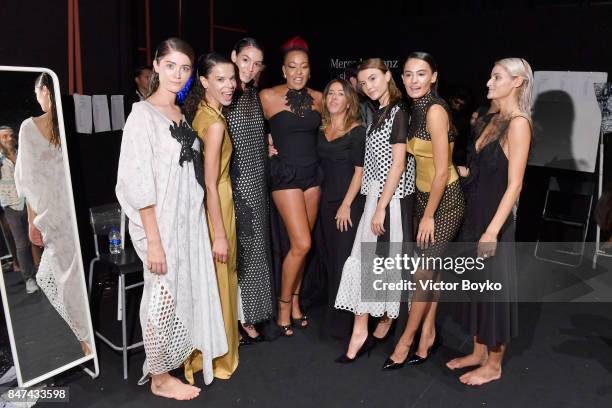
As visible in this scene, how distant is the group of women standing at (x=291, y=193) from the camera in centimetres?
227

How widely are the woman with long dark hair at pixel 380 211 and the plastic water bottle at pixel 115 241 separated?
1.22 m

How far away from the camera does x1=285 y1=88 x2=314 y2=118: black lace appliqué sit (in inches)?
113

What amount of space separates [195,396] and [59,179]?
3.82 ft

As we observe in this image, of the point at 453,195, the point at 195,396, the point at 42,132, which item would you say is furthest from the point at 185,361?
the point at 453,195

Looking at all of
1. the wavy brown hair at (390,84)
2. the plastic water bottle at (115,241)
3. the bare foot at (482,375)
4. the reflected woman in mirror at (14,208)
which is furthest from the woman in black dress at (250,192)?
the bare foot at (482,375)

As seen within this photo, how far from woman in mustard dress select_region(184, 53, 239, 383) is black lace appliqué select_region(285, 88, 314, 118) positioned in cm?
48

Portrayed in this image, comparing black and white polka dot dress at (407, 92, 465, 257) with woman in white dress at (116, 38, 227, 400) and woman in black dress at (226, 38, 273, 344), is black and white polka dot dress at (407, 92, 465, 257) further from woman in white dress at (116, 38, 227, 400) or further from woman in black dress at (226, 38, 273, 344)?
woman in white dress at (116, 38, 227, 400)

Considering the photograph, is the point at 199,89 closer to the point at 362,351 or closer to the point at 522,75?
the point at 522,75

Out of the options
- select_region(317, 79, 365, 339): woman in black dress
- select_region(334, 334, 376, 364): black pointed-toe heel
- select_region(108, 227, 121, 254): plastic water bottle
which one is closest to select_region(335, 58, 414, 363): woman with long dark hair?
select_region(334, 334, 376, 364): black pointed-toe heel

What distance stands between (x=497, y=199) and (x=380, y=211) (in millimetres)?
532

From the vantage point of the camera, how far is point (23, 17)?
2932mm

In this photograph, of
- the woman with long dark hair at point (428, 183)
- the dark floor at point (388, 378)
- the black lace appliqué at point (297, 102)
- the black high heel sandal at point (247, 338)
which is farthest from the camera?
the black high heel sandal at point (247, 338)

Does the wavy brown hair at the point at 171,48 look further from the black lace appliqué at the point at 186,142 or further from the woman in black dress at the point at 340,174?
the woman in black dress at the point at 340,174

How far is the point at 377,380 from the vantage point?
2641 mm
